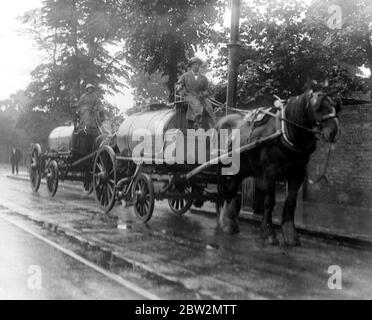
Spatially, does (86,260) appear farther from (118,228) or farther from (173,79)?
(173,79)

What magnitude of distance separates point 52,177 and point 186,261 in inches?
345

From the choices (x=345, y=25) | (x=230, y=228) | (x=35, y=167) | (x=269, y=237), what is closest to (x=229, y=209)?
(x=230, y=228)

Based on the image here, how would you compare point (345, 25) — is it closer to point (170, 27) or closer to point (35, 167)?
point (170, 27)

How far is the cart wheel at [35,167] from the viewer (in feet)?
52.3

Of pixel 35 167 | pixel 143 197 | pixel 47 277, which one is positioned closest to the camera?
pixel 47 277

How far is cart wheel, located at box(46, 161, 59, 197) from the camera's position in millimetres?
14337

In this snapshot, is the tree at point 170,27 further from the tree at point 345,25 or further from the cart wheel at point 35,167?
the cart wheel at point 35,167

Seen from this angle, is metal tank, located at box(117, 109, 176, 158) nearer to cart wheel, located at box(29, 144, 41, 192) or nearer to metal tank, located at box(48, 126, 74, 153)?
metal tank, located at box(48, 126, 74, 153)

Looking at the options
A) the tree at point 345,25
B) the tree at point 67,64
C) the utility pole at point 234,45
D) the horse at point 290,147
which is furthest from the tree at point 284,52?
the tree at point 67,64

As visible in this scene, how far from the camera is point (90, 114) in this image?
13812 millimetres

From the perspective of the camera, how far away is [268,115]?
852 cm

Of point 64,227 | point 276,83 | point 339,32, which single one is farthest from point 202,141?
point 339,32

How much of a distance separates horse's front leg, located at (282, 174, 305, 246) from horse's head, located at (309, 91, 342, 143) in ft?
3.54

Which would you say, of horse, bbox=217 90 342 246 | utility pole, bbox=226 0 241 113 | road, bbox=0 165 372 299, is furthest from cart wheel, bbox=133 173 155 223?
utility pole, bbox=226 0 241 113
